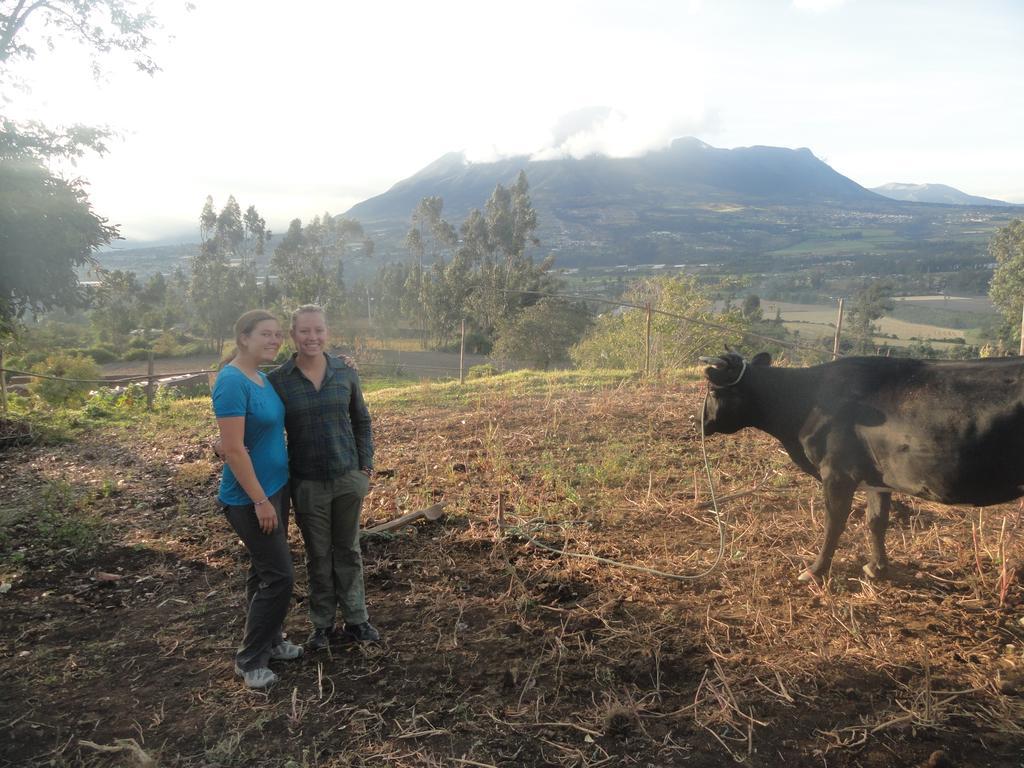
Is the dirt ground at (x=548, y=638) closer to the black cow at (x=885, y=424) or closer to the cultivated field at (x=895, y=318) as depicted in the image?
the black cow at (x=885, y=424)

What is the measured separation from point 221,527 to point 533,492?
2844 millimetres

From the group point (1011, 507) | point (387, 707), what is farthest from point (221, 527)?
point (1011, 507)

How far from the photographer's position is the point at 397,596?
4387 mm

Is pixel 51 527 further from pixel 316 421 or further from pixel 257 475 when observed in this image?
pixel 316 421

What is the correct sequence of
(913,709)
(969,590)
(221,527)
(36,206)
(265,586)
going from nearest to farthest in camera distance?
(913,709)
(265,586)
(969,590)
(221,527)
(36,206)

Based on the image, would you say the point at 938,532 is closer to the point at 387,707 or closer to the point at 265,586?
the point at 387,707

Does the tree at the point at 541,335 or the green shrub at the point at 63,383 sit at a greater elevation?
the green shrub at the point at 63,383

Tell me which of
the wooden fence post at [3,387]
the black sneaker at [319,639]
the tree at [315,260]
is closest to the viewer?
the black sneaker at [319,639]

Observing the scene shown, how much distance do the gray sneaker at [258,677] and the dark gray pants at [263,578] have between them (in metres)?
0.02

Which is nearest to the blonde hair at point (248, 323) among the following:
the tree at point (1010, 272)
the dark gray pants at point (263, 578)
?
the dark gray pants at point (263, 578)

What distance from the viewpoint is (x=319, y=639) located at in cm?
373

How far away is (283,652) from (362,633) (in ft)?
1.41

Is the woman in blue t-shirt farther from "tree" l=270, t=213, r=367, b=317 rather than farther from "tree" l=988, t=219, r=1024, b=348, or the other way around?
"tree" l=270, t=213, r=367, b=317

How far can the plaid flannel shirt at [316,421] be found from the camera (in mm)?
3424
